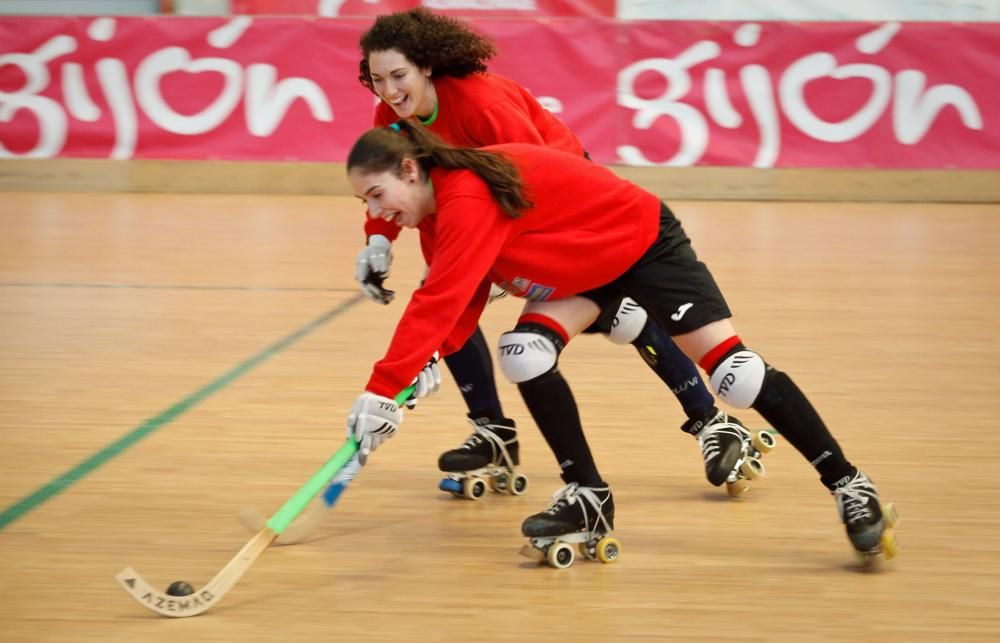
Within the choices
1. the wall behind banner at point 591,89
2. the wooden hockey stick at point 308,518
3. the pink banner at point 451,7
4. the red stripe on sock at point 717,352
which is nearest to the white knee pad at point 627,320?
the red stripe on sock at point 717,352

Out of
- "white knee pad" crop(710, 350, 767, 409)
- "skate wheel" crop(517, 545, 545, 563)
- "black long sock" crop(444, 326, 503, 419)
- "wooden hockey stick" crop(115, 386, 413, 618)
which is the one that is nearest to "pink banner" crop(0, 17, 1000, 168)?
"black long sock" crop(444, 326, 503, 419)

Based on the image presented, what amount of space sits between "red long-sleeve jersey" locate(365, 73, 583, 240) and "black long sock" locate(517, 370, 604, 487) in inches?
23.3

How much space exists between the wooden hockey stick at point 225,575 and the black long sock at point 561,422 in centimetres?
27

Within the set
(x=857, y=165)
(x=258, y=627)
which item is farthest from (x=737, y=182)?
(x=258, y=627)

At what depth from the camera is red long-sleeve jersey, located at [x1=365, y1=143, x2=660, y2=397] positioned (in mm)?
2238

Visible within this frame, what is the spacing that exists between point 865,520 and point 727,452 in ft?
1.63

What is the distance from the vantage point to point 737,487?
9.20 ft

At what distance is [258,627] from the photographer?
2096mm

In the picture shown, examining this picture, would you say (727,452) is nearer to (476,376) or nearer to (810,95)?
(476,376)

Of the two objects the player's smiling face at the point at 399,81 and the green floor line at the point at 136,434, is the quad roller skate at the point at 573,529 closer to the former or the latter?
the player's smiling face at the point at 399,81

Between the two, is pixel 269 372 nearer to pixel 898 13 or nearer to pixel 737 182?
pixel 737 182

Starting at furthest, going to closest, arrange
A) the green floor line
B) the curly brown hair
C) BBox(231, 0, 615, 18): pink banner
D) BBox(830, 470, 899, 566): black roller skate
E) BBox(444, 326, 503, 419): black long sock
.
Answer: BBox(231, 0, 615, 18): pink banner
BBox(444, 326, 503, 419): black long sock
the curly brown hair
the green floor line
BBox(830, 470, 899, 566): black roller skate

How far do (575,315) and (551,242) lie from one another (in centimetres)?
21

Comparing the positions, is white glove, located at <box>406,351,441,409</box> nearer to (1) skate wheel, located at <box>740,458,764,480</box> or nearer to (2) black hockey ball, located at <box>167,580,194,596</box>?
(2) black hockey ball, located at <box>167,580,194,596</box>
